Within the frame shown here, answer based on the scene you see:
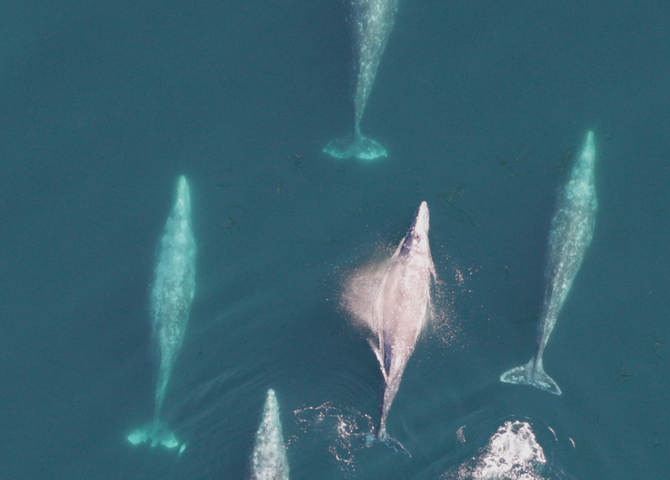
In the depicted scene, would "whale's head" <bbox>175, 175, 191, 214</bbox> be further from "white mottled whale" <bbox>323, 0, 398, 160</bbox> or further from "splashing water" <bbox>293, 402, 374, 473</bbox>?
"splashing water" <bbox>293, 402, 374, 473</bbox>

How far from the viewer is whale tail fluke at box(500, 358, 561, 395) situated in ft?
70.4

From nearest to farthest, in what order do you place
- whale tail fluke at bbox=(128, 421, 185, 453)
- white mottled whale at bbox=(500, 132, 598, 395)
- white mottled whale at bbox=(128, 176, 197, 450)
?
whale tail fluke at bbox=(128, 421, 185, 453) < white mottled whale at bbox=(128, 176, 197, 450) < white mottled whale at bbox=(500, 132, 598, 395)

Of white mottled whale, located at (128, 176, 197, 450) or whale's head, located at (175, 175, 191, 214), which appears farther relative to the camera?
whale's head, located at (175, 175, 191, 214)

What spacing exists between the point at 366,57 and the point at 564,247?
10224mm

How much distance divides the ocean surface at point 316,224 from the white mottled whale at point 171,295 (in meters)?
0.34

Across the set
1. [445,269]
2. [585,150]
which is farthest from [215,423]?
[585,150]

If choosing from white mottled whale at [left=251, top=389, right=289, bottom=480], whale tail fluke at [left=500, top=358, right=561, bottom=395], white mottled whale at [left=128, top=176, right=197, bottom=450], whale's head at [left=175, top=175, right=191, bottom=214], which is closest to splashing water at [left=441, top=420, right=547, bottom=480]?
whale tail fluke at [left=500, top=358, right=561, bottom=395]

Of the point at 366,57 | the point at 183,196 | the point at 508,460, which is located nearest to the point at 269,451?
the point at 508,460

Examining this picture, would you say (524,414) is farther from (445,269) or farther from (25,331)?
(25,331)

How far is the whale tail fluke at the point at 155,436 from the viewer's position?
69.8ft

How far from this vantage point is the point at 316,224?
23.4 m

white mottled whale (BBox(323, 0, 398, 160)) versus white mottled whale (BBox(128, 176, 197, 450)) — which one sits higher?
white mottled whale (BBox(323, 0, 398, 160))

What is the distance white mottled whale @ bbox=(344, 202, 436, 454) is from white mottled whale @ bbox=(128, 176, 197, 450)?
5819 millimetres

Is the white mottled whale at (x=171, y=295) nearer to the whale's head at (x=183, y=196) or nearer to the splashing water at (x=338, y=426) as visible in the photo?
the whale's head at (x=183, y=196)
